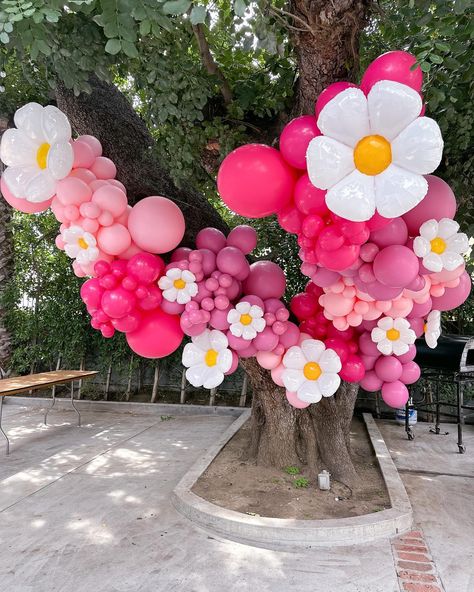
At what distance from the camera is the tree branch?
297 centimetres

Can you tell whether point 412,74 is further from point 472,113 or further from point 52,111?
point 52,111

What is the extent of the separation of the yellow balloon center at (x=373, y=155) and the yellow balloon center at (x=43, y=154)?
170 centimetres

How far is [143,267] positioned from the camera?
2.57 meters

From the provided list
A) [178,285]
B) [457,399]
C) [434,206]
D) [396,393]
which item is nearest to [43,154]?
[178,285]

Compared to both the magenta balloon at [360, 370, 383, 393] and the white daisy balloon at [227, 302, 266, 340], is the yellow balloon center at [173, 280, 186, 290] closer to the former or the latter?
the white daisy balloon at [227, 302, 266, 340]

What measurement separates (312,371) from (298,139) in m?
1.42

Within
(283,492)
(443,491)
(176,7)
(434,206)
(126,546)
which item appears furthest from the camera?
(443,491)

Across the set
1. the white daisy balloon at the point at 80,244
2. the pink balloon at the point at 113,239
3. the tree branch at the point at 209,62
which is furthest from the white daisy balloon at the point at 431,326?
the tree branch at the point at 209,62

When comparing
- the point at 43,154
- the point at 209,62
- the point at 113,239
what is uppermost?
the point at 209,62

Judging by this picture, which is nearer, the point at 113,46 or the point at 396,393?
the point at 113,46

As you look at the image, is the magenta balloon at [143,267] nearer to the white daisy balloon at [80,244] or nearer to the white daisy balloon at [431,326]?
the white daisy balloon at [80,244]

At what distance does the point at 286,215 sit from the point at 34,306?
7.74 m

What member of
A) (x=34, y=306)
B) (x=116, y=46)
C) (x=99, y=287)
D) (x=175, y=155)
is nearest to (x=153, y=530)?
(x=99, y=287)

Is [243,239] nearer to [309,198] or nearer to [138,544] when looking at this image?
[309,198]
